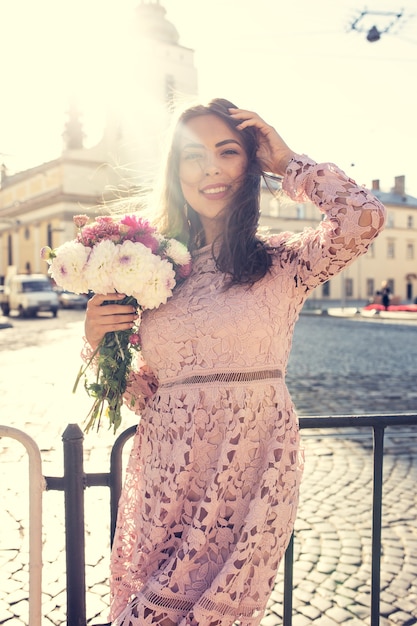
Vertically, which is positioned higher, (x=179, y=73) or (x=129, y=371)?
(x=179, y=73)

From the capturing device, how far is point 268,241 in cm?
200

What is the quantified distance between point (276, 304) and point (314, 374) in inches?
341

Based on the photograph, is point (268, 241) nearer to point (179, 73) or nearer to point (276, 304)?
point (276, 304)

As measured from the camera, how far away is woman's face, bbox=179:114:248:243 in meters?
1.96

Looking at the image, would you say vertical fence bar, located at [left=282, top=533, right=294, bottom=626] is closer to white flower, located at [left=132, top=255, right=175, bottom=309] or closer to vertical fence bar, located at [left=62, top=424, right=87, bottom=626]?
vertical fence bar, located at [left=62, top=424, right=87, bottom=626]

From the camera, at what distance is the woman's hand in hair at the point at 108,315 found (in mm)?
1842

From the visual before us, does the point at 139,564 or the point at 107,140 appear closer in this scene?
the point at 139,564

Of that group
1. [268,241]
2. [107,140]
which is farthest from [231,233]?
[107,140]

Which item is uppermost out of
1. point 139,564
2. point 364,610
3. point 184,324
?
point 184,324

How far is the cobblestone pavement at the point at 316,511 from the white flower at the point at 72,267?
178cm

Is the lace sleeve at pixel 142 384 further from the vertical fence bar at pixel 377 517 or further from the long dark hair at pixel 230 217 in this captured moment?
the vertical fence bar at pixel 377 517

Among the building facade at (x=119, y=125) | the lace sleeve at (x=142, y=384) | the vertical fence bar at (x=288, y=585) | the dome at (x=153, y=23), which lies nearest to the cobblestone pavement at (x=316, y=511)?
the vertical fence bar at (x=288, y=585)

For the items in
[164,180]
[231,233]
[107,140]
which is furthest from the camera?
[107,140]

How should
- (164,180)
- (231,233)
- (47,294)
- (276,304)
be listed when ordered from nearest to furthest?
1. (276,304)
2. (231,233)
3. (164,180)
4. (47,294)
